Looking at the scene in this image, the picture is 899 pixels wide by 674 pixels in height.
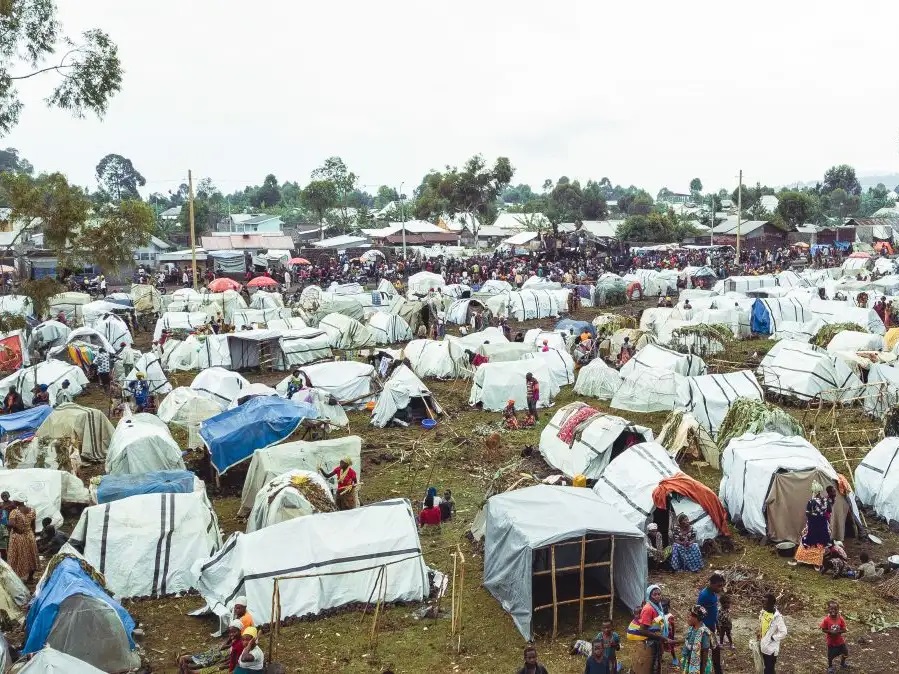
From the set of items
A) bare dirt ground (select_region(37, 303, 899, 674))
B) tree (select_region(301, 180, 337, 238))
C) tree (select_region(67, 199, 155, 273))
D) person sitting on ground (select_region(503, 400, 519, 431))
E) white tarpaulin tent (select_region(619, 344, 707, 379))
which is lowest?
bare dirt ground (select_region(37, 303, 899, 674))

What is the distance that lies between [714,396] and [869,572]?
740 cm

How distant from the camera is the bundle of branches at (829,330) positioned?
25.0 metres

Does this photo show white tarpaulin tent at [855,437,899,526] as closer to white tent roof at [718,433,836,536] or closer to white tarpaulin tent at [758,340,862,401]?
white tent roof at [718,433,836,536]

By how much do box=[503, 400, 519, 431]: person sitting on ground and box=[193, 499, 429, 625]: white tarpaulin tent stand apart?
332 inches

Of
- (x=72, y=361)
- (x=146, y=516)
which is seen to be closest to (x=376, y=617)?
(x=146, y=516)

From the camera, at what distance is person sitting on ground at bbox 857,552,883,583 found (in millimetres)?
11219

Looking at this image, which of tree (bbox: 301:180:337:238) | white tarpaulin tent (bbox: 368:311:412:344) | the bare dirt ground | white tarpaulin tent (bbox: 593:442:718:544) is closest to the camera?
the bare dirt ground

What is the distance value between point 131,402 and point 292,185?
127154 mm

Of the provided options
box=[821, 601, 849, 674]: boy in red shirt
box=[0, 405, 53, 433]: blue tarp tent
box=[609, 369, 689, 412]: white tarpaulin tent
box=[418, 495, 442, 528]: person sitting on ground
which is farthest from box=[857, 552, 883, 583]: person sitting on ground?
box=[0, 405, 53, 433]: blue tarp tent

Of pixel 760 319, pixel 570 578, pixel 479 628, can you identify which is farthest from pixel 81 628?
pixel 760 319

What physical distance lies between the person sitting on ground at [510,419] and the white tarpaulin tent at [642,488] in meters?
5.78

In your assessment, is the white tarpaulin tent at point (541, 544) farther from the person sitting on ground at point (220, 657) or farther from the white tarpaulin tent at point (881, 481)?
the white tarpaulin tent at point (881, 481)

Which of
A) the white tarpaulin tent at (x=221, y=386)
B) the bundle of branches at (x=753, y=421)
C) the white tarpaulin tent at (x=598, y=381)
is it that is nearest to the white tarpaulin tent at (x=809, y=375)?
the white tarpaulin tent at (x=598, y=381)

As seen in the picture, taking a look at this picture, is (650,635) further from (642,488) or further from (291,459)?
(291,459)
